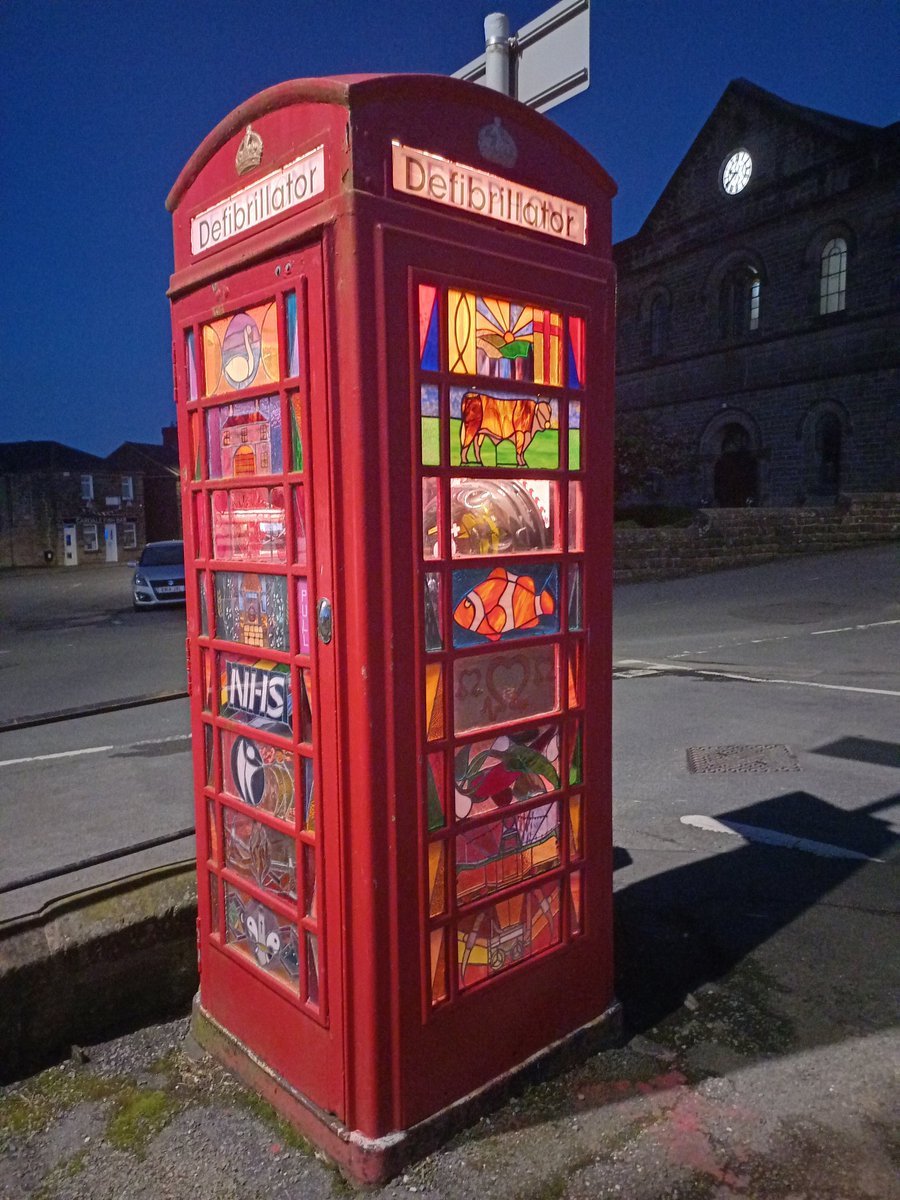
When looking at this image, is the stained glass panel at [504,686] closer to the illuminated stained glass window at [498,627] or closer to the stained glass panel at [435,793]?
the illuminated stained glass window at [498,627]

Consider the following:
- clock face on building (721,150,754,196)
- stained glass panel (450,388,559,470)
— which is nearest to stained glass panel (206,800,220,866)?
stained glass panel (450,388,559,470)

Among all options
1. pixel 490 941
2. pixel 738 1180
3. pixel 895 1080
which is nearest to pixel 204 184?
pixel 490 941

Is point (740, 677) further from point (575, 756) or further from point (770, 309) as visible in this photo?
point (770, 309)

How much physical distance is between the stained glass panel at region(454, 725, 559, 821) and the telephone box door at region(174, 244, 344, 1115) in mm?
416

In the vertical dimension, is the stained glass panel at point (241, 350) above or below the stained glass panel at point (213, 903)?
above

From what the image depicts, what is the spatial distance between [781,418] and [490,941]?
28.0 m

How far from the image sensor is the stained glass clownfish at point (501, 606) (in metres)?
2.54

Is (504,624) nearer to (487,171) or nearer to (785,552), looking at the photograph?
(487,171)

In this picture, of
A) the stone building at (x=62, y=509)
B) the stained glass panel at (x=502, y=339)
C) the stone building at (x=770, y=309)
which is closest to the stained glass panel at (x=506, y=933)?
the stained glass panel at (x=502, y=339)

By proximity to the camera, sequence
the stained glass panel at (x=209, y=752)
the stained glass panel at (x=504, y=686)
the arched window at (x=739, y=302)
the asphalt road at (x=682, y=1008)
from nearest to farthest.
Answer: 1. the asphalt road at (x=682, y=1008)
2. the stained glass panel at (x=504, y=686)
3. the stained glass panel at (x=209, y=752)
4. the arched window at (x=739, y=302)

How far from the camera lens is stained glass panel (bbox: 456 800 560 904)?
8.63 ft

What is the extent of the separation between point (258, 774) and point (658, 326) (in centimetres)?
3220

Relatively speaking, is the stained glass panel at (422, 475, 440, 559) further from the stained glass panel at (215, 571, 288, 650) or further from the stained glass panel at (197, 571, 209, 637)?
the stained glass panel at (197, 571, 209, 637)

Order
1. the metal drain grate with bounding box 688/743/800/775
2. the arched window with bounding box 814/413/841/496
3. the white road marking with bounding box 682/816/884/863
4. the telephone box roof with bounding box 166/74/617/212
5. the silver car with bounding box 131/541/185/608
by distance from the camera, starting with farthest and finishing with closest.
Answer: the arched window with bounding box 814/413/841/496 < the silver car with bounding box 131/541/185/608 < the metal drain grate with bounding box 688/743/800/775 < the white road marking with bounding box 682/816/884/863 < the telephone box roof with bounding box 166/74/617/212
